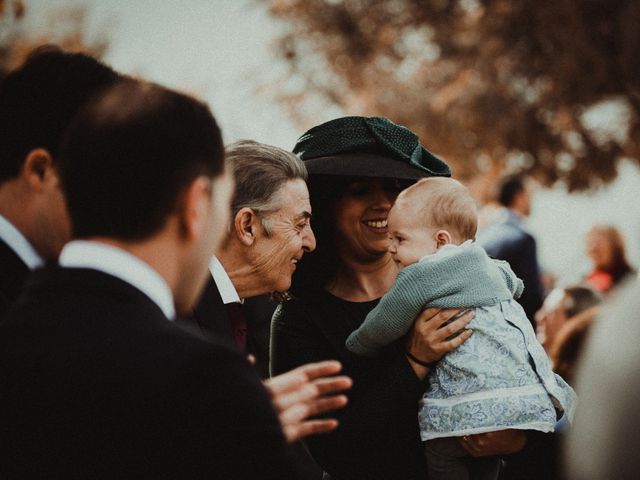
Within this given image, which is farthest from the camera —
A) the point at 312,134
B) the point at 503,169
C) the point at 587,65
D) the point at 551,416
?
the point at 503,169

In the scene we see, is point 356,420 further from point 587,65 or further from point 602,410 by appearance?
point 587,65

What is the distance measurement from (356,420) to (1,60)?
15649 millimetres

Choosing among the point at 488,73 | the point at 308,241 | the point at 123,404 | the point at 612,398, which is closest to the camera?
the point at 612,398

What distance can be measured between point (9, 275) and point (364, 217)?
1.51 m

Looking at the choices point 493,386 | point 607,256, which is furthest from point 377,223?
point 607,256

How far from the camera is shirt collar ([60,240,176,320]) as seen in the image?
137 cm

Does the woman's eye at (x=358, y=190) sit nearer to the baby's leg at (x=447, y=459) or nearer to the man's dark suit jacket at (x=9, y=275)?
the baby's leg at (x=447, y=459)

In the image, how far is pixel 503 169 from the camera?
1902 cm

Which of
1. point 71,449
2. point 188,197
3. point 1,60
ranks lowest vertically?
point 71,449

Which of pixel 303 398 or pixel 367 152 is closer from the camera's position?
pixel 303 398

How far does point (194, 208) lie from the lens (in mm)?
1427

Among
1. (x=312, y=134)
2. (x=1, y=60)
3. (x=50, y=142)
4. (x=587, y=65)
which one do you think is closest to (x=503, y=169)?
(x=587, y=65)

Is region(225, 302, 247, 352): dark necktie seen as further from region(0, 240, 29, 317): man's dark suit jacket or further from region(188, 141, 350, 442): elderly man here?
region(0, 240, 29, 317): man's dark suit jacket

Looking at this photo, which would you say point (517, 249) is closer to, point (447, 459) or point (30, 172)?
point (447, 459)
